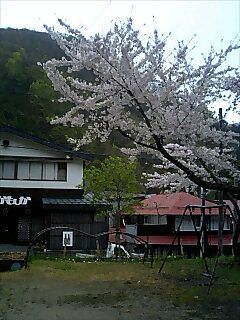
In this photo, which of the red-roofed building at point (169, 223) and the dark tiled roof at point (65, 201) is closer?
the dark tiled roof at point (65, 201)

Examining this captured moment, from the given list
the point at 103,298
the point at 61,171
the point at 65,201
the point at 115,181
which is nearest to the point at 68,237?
the point at 65,201

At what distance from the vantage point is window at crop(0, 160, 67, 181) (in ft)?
71.3

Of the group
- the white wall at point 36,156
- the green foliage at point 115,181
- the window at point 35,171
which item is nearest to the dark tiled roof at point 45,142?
the white wall at point 36,156

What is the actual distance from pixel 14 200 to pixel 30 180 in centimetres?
121

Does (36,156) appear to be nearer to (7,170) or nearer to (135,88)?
(7,170)

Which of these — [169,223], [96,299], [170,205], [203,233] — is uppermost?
[170,205]

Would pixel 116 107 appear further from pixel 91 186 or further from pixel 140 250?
pixel 140 250

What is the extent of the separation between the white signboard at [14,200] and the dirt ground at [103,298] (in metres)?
11.0

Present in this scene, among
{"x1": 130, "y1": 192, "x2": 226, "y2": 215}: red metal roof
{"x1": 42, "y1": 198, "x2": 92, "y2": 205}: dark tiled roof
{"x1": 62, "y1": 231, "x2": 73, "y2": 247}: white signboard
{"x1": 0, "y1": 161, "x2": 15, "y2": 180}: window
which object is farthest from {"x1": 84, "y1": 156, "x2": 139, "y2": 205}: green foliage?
{"x1": 0, "y1": 161, "x2": 15, "y2": 180}: window

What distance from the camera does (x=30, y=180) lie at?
21.7 metres

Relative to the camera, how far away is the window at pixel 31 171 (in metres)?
21.7

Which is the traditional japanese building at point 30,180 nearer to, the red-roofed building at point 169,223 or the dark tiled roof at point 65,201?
the dark tiled roof at point 65,201

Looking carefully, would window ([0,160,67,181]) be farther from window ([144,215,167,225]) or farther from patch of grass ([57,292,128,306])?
patch of grass ([57,292,128,306])

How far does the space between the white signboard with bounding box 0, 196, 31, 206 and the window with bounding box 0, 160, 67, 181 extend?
99 centimetres
